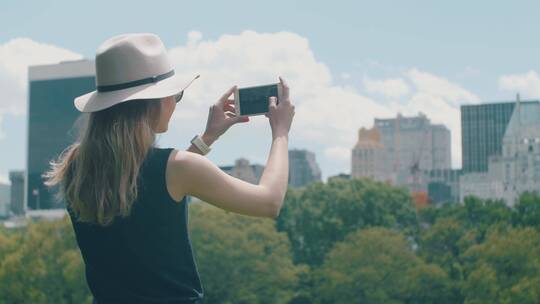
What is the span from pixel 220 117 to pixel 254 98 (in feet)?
0.98

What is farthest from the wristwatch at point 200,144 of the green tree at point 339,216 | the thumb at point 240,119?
the green tree at point 339,216

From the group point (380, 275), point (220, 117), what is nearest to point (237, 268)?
point (380, 275)

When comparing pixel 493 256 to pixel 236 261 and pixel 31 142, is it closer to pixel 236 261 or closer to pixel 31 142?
pixel 236 261

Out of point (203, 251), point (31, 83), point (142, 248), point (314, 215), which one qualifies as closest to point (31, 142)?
point (31, 83)

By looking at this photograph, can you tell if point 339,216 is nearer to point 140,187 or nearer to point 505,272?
point 505,272

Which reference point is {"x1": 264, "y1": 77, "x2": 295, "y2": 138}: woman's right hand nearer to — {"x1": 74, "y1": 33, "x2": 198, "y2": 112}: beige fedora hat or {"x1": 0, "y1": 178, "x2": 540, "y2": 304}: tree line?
{"x1": 74, "y1": 33, "x2": 198, "y2": 112}: beige fedora hat

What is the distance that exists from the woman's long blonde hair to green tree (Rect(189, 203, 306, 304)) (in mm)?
52644

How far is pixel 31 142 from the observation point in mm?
165500

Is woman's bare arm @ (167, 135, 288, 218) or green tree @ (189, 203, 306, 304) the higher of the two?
woman's bare arm @ (167, 135, 288, 218)

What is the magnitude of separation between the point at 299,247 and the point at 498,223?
46.5 ft

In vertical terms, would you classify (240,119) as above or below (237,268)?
above

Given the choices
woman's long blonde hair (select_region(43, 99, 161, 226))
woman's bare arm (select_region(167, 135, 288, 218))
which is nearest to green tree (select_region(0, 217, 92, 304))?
woman's long blonde hair (select_region(43, 99, 161, 226))

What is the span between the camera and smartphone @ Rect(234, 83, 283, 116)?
4281 mm

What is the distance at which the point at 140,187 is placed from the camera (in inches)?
147
